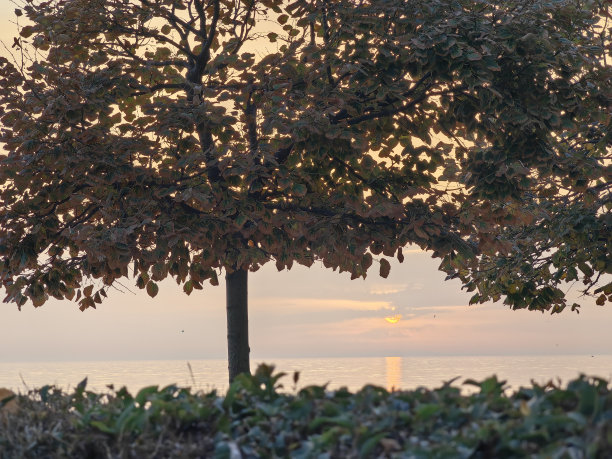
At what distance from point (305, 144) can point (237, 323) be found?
4.10m

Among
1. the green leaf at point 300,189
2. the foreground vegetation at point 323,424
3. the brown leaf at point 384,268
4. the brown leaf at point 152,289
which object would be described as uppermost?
the green leaf at point 300,189

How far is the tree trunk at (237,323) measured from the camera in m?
12.4

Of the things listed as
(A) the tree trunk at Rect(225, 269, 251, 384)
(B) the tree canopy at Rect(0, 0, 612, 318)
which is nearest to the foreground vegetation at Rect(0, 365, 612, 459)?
(B) the tree canopy at Rect(0, 0, 612, 318)

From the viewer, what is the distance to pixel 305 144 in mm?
10109

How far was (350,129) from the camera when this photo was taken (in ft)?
34.0

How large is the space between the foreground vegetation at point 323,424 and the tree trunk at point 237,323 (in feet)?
23.0

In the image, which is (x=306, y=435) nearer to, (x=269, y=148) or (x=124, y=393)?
(x=124, y=393)

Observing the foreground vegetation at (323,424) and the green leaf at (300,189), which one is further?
the green leaf at (300,189)

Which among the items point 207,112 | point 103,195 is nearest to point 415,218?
point 207,112

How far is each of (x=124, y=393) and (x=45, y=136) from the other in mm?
6660

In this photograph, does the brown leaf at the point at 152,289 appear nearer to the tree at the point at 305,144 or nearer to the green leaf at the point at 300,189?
the tree at the point at 305,144

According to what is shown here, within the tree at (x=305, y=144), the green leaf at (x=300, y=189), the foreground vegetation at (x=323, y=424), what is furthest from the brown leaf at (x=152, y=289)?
the foreground vegetation at (x=323, y=424)

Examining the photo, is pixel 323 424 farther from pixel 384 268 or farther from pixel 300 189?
pixel 384 268

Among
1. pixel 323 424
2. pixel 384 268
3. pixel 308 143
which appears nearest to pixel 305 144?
pixel 308 143
